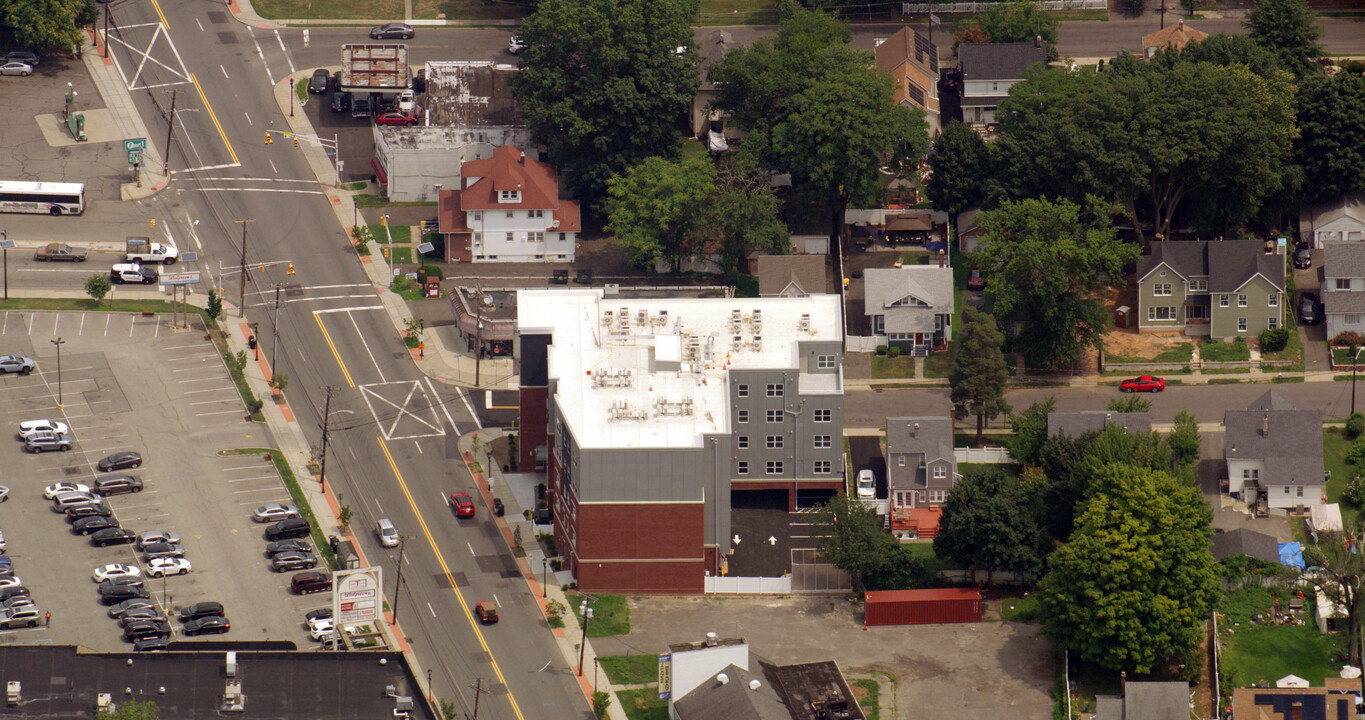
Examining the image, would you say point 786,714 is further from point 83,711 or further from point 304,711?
point 83,711

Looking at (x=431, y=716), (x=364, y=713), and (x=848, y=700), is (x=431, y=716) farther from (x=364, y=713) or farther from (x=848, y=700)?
(x=848, y=700)

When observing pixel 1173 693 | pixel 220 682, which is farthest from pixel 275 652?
pixel 1173 693

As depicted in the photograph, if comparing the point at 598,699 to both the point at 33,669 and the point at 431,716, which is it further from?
the point at 33,669

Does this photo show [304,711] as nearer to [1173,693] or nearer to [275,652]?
[275,652]

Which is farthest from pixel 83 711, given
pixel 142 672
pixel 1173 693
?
pixel 1173 693

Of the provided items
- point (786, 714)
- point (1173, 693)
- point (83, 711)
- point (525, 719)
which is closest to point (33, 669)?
point (83, 711)

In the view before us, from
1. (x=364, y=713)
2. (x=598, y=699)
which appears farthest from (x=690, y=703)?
(x=364, y=713)
